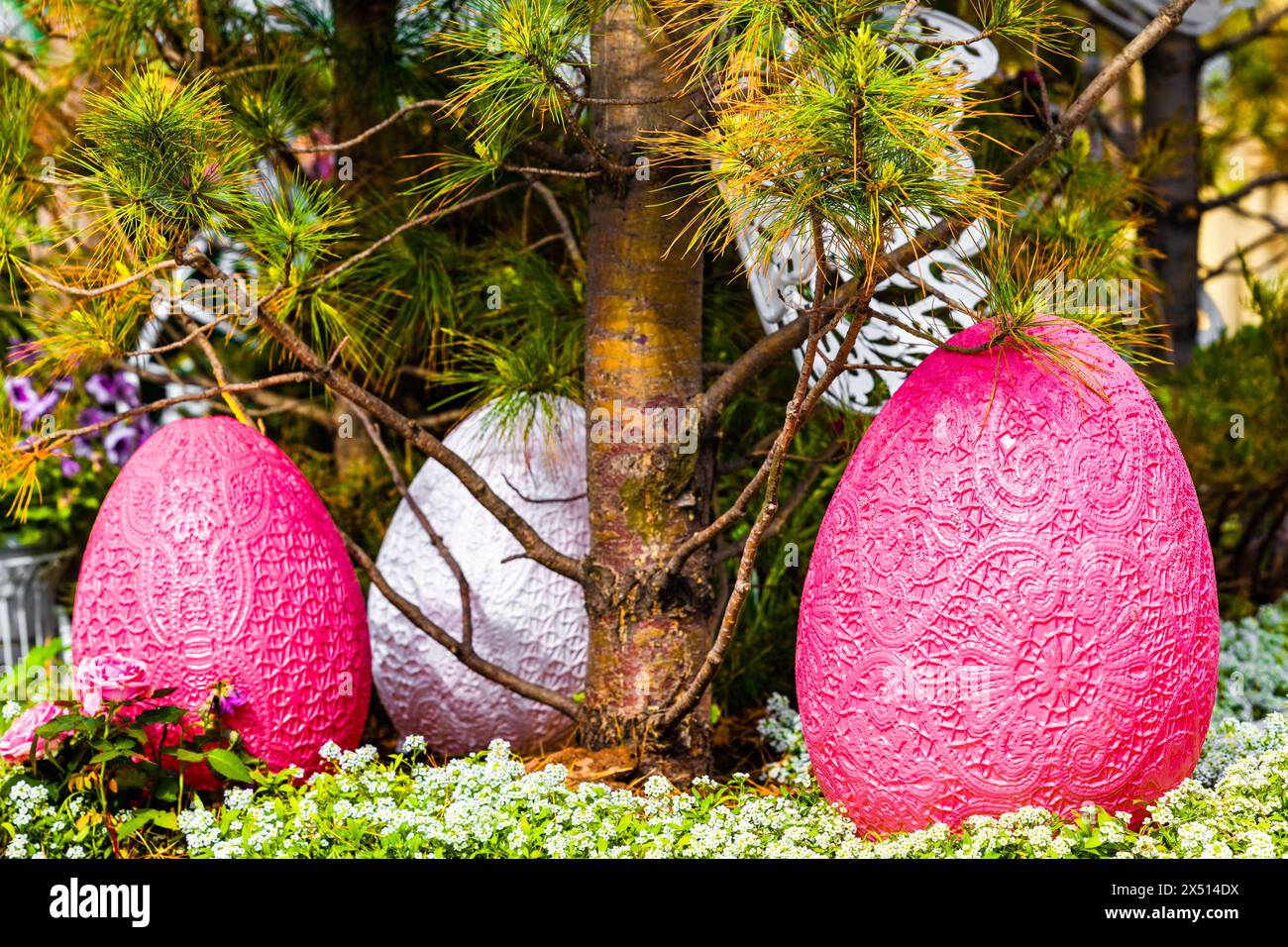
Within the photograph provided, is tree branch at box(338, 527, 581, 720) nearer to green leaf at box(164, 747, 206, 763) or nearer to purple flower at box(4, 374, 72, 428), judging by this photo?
green leaf at box(164, 747, 206, 763)

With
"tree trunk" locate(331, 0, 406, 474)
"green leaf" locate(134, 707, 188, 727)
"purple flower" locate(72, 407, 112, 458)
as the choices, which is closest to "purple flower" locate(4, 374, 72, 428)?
"purple flower" locate(72, 407, 112, 458)

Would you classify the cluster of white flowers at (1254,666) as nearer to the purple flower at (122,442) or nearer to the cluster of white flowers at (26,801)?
the cluster of white flowers at (26,801)

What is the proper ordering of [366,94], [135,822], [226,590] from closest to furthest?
[135,822] < [226,590] < [366,94]

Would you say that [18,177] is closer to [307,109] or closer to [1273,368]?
[307,109]

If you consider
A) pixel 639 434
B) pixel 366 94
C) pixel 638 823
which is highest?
pixel 366 94

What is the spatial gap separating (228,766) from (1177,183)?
3412mm

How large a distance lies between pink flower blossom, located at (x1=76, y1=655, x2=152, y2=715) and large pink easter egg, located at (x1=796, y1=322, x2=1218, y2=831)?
1.05 metres

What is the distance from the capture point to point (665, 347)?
85.5 inches

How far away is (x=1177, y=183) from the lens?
4047mm

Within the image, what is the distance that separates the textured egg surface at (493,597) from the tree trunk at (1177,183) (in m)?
2.35

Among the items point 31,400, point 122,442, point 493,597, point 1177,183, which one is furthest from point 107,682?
point 1177,183

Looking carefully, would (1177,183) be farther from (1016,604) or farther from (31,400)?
(31,400)

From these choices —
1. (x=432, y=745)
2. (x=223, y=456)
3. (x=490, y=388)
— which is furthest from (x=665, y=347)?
(x=432, y=745)

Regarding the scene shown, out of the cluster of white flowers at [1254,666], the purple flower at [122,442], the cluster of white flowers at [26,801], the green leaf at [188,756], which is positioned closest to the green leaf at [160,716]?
the green leaf at [188,756]
